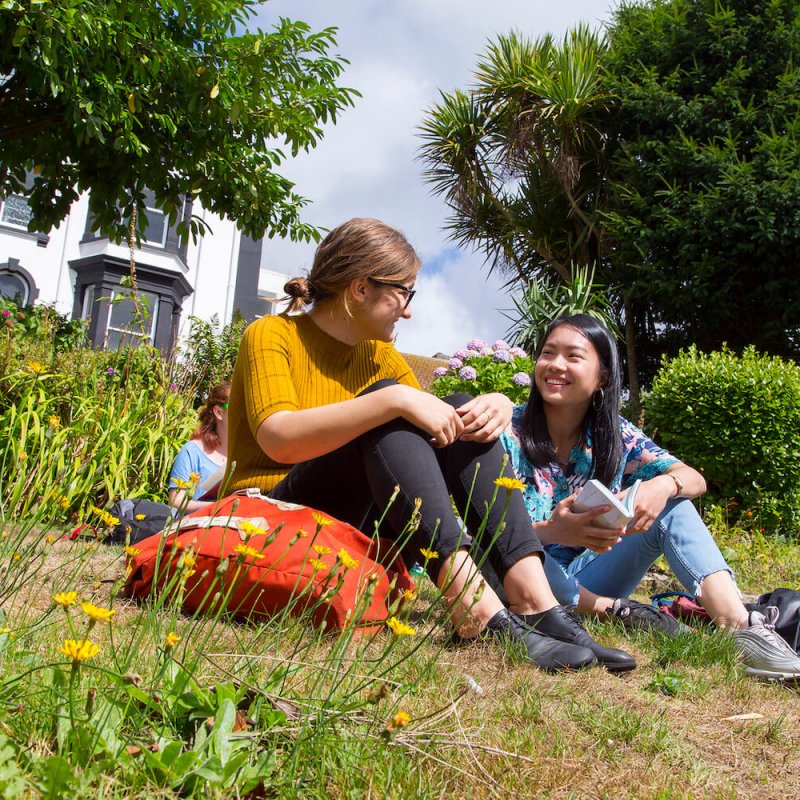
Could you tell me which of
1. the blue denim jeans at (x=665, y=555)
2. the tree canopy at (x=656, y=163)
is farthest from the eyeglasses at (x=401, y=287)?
the tree canopy at (x=656, y=163)

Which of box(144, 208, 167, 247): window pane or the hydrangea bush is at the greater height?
box(144, 208, 167, 247): window pane

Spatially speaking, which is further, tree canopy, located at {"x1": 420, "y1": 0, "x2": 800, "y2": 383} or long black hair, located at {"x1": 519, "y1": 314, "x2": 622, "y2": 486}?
tree canopy, located at {"x1": 420, "y1": 0, "x2": 800, "y2": 383}

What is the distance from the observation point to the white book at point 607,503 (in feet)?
6.84

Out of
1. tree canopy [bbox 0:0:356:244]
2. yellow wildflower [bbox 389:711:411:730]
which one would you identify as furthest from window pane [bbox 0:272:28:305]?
yellow wildflower [bbox 389:711:411:730]

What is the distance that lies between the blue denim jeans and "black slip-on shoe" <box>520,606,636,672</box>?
1.33 feet

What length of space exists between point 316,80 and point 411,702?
574 cm

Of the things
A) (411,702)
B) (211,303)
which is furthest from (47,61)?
(211,303)

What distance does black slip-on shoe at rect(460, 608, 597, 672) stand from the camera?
173 centimetres

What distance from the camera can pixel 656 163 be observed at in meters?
11.5

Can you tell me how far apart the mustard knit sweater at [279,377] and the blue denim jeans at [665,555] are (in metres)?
0.89

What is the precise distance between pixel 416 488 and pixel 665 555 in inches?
42.1

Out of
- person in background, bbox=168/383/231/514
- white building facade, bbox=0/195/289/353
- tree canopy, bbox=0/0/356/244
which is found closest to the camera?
person in background, bbox=168/383/231/514

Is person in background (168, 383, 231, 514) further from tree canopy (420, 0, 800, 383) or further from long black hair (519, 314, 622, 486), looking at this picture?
tree canopy (420, 0, 800, 383)

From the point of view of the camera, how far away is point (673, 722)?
150 cm
